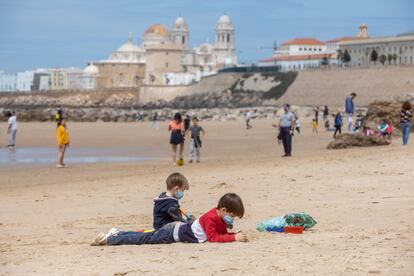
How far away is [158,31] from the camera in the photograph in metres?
139

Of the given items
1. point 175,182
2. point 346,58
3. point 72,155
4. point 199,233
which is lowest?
point 72,155

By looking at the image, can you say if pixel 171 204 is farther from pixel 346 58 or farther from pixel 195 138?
pixel 346 58

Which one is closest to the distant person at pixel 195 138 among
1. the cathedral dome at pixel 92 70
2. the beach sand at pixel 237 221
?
the beach sand at pixel 237 221

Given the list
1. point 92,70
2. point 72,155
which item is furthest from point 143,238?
point 92,70

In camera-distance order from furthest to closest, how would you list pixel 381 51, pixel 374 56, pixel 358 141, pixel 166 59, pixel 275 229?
1. pixel 166 59
2. pixel 381 51
3. pixel 374 56
4. pixel 358 141
5. pixel 275 229

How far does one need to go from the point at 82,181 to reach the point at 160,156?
6804 mm

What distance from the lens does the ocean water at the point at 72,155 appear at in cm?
1848

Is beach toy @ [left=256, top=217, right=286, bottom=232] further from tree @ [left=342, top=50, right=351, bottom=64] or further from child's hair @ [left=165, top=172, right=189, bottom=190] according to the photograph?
tree @ [left=342, top=50, right=351, bottom=64]

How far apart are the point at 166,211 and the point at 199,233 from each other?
516 mm

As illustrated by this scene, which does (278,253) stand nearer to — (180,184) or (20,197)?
(180,184)

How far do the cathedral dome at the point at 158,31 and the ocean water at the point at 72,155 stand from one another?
11604cm

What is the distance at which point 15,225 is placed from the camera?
820cm

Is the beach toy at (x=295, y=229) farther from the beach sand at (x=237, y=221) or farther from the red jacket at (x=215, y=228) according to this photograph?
the red jacket at (x=215, y=228)

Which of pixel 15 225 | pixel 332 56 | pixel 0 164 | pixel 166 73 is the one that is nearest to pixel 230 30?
pixel 166 73
